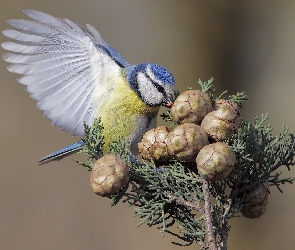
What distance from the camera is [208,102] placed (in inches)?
47.4

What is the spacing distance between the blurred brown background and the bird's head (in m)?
2.14

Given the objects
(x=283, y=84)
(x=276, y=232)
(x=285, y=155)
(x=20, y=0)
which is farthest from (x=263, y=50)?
(x=285, y=155)

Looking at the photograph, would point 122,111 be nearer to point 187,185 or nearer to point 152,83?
point 152,83

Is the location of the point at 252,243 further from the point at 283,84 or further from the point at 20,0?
the point at 20,0

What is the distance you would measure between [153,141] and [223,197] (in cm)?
20

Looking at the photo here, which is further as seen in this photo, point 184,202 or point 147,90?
point 147,90

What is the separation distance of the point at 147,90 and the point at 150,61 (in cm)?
252

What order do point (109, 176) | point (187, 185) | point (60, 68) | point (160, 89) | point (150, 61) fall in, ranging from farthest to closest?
point (150, 61) < point (60, 68) < point (160, 89) < point (187, 185) < point (109, 176)

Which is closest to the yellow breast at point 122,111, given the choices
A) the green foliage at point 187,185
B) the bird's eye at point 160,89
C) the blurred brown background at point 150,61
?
the bird's eye at point 160,89

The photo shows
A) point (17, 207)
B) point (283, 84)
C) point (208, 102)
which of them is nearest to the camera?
point (208, 102)

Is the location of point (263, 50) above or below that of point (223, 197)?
above

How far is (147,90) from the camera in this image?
6.27 ft

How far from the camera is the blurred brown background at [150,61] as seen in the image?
12.8 ft

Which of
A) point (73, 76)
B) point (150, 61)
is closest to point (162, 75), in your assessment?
point (73, 76)
